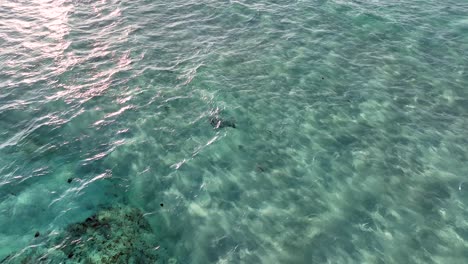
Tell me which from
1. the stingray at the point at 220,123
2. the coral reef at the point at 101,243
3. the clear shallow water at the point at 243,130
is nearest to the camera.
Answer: the coral reef at the point at 101,243

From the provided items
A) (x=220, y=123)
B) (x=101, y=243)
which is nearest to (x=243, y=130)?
(x=220, y=123)

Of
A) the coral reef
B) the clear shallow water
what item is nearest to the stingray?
the clear shallow water

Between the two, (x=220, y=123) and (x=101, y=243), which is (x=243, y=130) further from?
(x=101, y=243)

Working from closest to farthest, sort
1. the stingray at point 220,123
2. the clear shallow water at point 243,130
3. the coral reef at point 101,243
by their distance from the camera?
1. the coral reef at point 101,243
2. the clear shallow water at point 243,130
3. the stingray at point 220,123

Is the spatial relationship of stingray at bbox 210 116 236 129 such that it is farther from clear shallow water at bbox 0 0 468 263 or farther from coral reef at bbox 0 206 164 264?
coral reef at bbox 0 206 164 264

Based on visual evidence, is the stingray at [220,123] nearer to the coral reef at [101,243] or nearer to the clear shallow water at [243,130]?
the clear shallow water at [243,130]

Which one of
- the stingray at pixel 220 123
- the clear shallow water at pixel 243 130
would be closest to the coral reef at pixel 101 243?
the clear shallow water at pixel 243 130

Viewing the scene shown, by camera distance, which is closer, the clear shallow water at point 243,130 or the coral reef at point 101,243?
the coral reef at point 101,243

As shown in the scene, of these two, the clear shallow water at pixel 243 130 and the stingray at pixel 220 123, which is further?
the stingray at pixel 220 123

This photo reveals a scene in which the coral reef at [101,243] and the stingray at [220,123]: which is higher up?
the stingray at [220,123]

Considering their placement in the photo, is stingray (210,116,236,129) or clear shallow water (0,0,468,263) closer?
clear shallow water (0,0,468,263)
